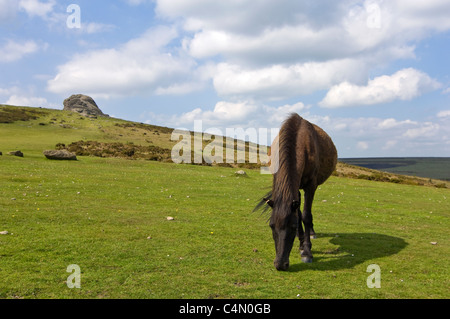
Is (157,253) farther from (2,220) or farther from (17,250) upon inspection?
(2,220)

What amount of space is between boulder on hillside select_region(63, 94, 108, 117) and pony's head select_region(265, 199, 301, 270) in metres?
153

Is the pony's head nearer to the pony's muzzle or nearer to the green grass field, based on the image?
the pony's muzzle

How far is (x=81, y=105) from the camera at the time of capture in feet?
489

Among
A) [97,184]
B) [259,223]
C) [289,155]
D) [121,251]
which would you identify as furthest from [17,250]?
[97,184]

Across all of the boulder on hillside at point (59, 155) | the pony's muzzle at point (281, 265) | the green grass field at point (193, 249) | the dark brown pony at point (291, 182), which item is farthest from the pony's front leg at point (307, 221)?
the boulder on hillside at point (59, 155)

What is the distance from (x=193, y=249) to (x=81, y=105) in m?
160

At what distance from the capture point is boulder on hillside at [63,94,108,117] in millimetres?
146250

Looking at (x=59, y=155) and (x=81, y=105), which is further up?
(x=81, y=105)

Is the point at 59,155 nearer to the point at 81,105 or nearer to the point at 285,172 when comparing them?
the point at 285,172

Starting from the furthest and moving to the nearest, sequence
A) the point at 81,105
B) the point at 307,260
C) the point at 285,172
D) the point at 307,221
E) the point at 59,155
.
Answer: the point at 81,105, the point at 59,155, the point at 307,221, the point at 307,260, the point at 285,172

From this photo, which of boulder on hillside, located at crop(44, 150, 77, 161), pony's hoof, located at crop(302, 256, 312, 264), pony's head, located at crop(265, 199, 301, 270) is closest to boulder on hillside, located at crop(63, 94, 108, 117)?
boulder on hillside, located at crop(44, 150, 77, 161)

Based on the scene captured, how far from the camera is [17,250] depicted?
24.3ft

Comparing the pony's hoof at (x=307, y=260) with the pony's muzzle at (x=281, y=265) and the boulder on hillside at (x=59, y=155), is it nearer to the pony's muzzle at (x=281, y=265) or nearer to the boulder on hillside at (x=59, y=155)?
the pony's muzzle at (x=281, y=265)

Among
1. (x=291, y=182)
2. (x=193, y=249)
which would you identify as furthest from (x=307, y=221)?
(x=193, y=249)
